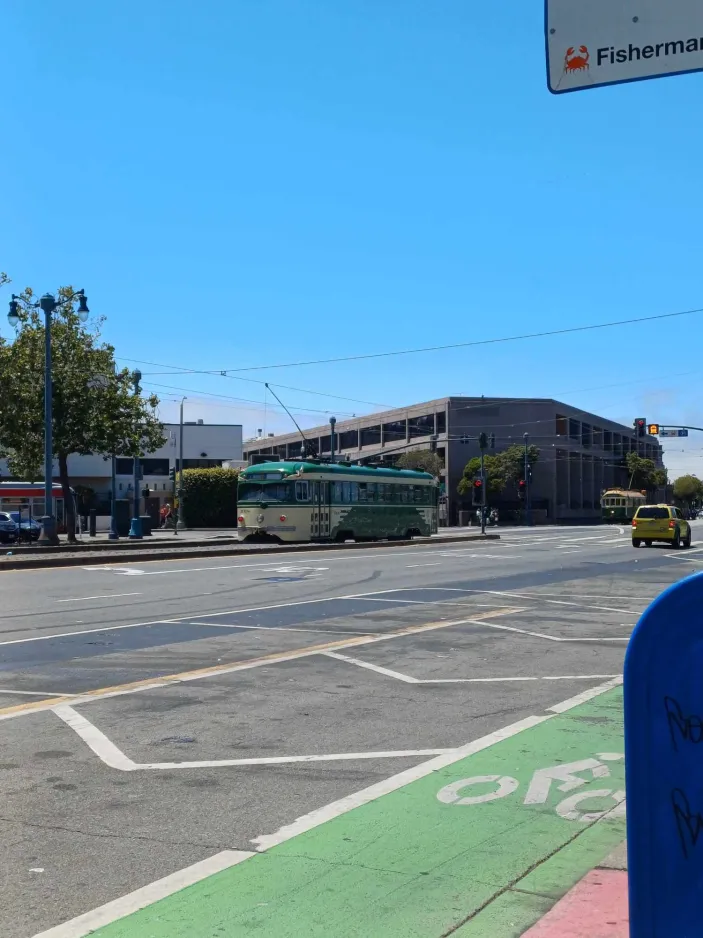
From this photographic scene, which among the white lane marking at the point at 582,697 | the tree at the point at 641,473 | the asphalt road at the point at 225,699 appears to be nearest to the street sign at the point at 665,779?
the asphalt road at the point at 225,699

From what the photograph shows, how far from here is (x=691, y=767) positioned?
313cm

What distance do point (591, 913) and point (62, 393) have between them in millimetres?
39327

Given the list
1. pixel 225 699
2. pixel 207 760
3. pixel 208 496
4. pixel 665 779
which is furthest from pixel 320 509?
pixel 665 779

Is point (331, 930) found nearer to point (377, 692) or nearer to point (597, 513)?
point (377, 692)

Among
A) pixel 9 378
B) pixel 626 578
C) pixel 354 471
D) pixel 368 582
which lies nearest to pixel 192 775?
pixel 368 582

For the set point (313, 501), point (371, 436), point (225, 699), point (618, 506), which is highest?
point (371, 436)

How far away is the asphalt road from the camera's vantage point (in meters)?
5.37

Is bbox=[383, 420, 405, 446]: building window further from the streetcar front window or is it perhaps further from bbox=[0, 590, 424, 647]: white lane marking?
bbox=[0, 590, 424, 647]: white lane marking

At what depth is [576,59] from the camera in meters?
4.63

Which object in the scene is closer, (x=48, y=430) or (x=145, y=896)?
(x=145, y=896)

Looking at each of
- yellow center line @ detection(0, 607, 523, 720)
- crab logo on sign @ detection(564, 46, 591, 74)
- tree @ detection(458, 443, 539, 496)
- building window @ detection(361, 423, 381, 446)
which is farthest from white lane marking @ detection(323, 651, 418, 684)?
building window @ detection(361, 423, 381, 446)

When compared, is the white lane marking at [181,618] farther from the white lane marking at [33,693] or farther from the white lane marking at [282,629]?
the white lane marking at [33,693]

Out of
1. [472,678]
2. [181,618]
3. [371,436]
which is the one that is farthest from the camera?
[371,436]

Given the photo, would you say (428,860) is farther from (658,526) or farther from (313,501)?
(658,526)
